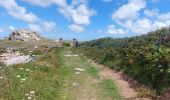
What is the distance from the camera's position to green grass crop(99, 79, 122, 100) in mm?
18422

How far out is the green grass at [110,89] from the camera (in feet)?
60.4

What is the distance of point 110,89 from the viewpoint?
20.0 meters

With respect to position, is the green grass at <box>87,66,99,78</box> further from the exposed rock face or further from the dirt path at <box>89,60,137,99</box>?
the exposed rock face

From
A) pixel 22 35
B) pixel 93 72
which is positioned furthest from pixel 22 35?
pixel 93 72

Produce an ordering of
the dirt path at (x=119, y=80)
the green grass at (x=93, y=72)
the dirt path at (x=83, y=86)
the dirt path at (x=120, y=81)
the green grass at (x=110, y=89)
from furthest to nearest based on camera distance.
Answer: the green grass at (x=93, y=72), the dirt path at (x=119, y=80), the dirt path at (x=120, y=81), the green grass at (x=110, y=89), the dirt path at (x=83, y=86)

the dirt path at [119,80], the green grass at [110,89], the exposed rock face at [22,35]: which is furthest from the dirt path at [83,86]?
the exposed rock face at [22,35]

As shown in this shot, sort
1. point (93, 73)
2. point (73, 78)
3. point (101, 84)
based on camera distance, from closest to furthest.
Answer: point (101, 84), point (73, 78), point (93, 73)

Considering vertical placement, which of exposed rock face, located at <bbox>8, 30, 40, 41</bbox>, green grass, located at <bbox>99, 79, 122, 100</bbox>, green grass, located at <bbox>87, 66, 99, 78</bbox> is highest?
exposed rock face, located at <bbox>8, 30, 40, 41</bbox>

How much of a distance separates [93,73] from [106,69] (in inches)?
112

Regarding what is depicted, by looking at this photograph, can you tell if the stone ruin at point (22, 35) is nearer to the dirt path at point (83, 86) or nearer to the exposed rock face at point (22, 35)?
the exposed rock face at point (22, 35)

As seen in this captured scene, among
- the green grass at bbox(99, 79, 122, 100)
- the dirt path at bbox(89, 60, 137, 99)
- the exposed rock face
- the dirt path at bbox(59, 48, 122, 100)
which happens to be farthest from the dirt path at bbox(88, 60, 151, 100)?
the exposed rock face

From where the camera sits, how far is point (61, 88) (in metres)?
20.0

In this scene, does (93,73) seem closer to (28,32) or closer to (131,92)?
(131,92)

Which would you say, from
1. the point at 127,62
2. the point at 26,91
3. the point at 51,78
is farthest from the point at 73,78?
the point at 26,91
